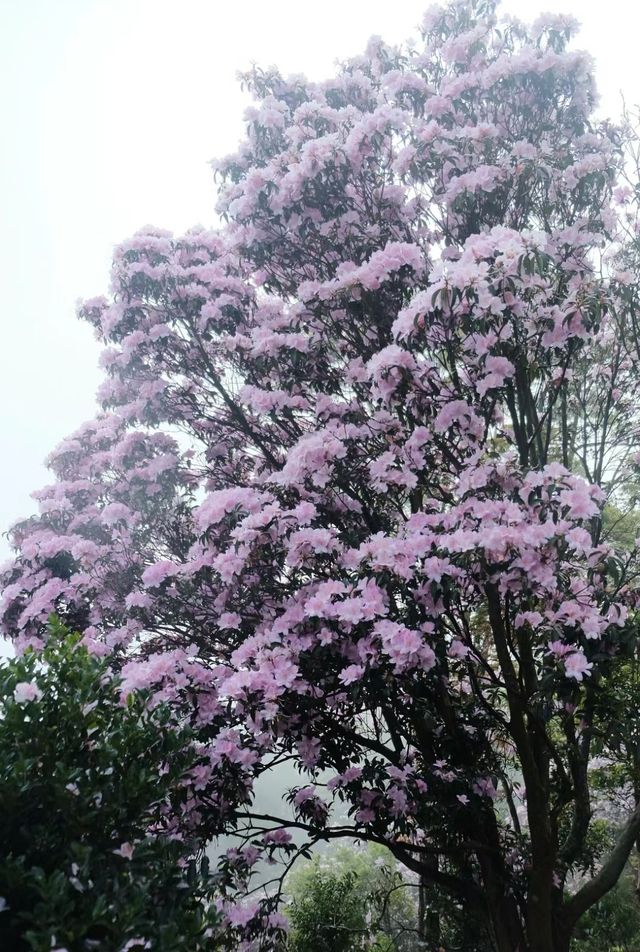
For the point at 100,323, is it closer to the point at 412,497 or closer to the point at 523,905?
the point at 412,497

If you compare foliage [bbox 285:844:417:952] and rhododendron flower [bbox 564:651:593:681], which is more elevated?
rhododendron flower [bbox 564:651:593:681]

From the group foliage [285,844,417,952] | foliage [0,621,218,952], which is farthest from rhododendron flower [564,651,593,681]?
foliage [285,844,417,952]

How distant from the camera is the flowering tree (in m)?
3.35

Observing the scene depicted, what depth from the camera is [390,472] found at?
388 centimetres

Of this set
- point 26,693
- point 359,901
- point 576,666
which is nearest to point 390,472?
point 576,666

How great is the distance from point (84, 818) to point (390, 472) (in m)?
2.41

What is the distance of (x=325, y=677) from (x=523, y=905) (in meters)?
2.41

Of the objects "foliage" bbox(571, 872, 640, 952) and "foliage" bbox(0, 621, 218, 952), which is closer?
"foliage" bbox(0, 621, 218, 952)

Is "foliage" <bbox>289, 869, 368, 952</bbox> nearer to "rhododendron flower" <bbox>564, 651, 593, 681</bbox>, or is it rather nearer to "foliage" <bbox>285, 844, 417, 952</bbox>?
"foliage" <bbox>285, 844, 417, 952</bbox>

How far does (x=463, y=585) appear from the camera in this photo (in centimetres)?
353

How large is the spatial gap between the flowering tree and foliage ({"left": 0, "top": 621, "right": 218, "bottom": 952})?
37.3 inches

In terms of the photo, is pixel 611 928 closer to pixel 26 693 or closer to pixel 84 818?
pixel 84 818

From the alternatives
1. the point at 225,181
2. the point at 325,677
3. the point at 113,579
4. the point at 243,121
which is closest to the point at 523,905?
the point at 325,677

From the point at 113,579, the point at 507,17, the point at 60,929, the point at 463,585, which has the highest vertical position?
the point at 507,17
